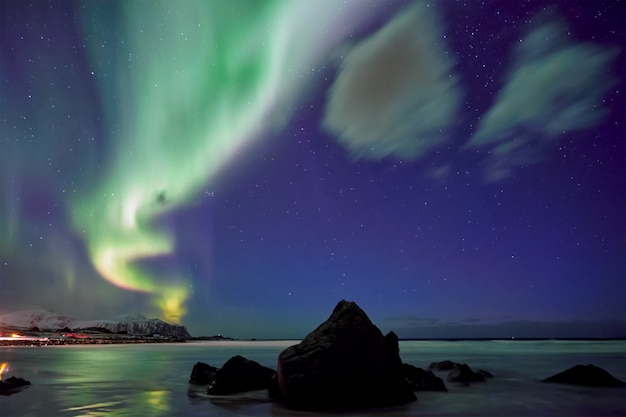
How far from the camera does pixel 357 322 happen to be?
51.2 feet

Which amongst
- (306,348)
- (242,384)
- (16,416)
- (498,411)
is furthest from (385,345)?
(16,416)

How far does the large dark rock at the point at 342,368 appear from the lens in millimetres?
14844

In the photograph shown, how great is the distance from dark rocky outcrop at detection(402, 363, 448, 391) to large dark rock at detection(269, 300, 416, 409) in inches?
184

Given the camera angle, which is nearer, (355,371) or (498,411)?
(355,371)

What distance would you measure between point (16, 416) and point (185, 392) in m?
7.21

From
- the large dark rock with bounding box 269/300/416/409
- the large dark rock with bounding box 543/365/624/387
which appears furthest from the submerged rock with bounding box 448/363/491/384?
the large dark rock with bounding box 269/300/416/409

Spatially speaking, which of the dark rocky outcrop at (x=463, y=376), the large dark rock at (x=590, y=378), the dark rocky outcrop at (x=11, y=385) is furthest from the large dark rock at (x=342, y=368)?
the dark rocky outcrop at (x=11, y=385)

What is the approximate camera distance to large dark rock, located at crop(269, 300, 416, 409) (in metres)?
14.8

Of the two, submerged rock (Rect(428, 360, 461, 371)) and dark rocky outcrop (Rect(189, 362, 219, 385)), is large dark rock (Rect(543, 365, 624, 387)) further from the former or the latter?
dark rocky outcrop (Rect(189, 362, 219, 385))

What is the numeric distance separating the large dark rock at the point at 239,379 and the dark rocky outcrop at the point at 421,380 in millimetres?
6012

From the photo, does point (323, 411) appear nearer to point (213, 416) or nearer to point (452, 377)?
point (213, 416)

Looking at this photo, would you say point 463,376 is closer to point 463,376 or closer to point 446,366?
point 463,376

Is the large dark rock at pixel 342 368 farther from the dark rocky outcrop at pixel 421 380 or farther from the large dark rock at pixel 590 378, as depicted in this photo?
the large dark rock at pixel 590 378

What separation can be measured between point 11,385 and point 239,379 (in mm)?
12983
